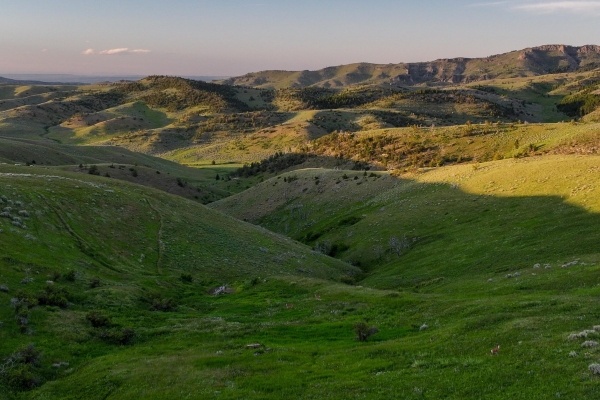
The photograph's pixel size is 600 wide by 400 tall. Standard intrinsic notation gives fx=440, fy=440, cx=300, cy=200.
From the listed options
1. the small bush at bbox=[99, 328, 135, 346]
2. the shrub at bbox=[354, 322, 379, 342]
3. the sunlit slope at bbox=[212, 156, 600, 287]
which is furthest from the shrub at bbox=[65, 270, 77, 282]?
the sunlit slope at bbox=[212, 156, 600, 287]

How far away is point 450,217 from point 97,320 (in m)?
43.4

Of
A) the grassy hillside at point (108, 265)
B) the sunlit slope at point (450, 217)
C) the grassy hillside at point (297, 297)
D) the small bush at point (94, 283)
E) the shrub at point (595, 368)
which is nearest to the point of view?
the shrub at point (595, 368)

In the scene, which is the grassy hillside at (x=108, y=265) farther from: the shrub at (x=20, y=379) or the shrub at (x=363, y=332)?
the shrub at (x=363, y=332)

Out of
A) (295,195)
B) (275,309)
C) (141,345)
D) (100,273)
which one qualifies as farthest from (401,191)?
(141,345)

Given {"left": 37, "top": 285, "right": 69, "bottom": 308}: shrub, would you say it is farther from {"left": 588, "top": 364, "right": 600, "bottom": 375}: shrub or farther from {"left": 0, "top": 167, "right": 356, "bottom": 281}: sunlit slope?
{"left": 588, "top": 364, "right": 600, "bottom": 375}: shrub

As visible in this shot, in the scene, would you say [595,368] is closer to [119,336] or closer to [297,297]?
[119,336]

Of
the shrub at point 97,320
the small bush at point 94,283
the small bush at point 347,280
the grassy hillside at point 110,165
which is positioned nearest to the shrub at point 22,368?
the shrub at point 97,320

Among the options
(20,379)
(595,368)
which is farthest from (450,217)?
(20,379)

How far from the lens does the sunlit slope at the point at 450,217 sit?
131 feet

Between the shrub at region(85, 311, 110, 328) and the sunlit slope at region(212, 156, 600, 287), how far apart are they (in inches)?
1011

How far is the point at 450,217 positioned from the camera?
5647cm

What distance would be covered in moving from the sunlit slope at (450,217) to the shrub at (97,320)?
25.7 meters

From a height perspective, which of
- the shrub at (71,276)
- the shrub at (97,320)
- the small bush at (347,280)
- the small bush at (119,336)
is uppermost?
the shrub at (71,276)

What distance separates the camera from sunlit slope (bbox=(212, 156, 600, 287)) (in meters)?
39.9
